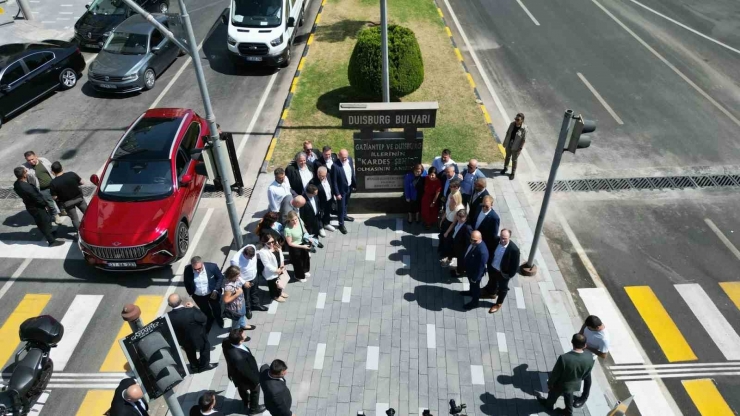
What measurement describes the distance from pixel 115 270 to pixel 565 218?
9765 millimetres

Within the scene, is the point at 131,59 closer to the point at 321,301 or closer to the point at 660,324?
the point at 321,301

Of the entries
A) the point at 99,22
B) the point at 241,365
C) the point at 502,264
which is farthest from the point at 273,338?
the point at 99,22

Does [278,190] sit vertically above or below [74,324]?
above

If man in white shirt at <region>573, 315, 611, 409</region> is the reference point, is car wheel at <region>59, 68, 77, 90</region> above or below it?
below

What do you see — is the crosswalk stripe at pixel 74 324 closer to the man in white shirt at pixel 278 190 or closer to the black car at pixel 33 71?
the man in white shirt at pixel 278 190

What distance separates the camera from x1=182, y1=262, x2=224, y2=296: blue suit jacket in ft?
26.8

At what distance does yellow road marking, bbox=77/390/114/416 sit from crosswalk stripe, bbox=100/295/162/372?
456 millimetres

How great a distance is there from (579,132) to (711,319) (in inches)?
180

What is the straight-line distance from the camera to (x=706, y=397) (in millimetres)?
8023

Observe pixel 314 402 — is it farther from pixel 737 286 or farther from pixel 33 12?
pixel 33 12

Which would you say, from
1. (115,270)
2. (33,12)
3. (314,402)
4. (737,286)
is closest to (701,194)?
(737,286)

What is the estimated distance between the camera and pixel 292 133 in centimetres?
1461

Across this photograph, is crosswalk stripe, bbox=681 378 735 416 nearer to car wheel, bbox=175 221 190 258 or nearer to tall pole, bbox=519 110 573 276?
tall pole, bbox=519 110 573 276

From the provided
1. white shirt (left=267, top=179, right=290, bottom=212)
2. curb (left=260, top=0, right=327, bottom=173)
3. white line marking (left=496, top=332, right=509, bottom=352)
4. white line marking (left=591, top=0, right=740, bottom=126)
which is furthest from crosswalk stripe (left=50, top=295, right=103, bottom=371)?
white line marking (left=591, top=0, right=740, bottom=126)
